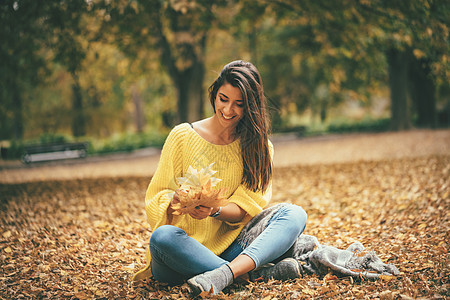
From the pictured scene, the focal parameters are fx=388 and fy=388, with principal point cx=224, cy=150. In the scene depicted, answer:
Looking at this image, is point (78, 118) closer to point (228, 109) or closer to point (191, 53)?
point (191, 53)

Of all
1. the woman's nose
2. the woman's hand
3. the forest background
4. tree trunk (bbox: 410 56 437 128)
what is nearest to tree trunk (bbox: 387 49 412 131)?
the forest background

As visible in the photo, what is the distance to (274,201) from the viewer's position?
231 inches

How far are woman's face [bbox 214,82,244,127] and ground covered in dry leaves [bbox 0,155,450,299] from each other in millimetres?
1132

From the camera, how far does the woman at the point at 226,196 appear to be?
2.41 meters

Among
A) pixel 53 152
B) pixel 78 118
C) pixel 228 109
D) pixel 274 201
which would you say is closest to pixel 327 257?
pixel 228 109

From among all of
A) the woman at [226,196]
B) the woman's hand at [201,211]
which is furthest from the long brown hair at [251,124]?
the woman's hand at [201,211]

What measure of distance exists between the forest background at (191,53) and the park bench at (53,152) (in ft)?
6.06

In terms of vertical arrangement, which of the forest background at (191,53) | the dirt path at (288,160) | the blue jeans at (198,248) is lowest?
the dirt path at (288,160)

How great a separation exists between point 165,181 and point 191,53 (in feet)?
30.3

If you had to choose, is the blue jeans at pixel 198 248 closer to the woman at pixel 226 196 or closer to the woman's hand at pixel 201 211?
the woman at pixel 226 196

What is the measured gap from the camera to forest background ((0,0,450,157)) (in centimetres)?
648

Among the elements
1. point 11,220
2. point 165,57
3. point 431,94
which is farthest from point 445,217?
point 431,94

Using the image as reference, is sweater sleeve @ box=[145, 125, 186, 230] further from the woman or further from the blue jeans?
the blue jeans

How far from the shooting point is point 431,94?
18.6m
